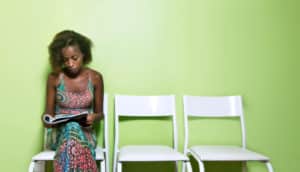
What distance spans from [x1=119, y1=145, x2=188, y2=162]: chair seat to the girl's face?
480 millimetres

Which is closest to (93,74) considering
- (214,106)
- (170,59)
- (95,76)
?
(95,76)

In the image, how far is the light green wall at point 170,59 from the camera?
74.0 inches

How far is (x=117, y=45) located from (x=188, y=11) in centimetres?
46

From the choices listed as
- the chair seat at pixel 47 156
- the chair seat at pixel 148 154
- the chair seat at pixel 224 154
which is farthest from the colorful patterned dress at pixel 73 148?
the chair seat at pixel 224 154

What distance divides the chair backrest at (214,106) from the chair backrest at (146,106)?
9cm

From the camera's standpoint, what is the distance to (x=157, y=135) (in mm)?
1937

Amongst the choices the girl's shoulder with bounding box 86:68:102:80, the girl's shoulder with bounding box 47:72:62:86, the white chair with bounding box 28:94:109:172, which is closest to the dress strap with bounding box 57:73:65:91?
the girl's shoulder with bounding box 47:72:62:86

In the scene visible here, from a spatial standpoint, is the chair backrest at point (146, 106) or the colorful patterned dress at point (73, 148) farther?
the chair backrest at point (146, 106)

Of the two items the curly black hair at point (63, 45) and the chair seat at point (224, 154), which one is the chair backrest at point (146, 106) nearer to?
the chair seat at point (224, 154)

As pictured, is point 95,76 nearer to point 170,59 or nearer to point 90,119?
point 90,119

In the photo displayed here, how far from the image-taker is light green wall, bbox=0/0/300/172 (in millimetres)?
1879

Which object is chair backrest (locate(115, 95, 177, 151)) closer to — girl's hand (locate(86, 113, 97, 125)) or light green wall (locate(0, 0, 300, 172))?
light green wall (locate(0, 0, 300, 172))

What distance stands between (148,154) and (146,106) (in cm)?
38

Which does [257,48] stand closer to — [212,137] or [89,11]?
[212,137]
